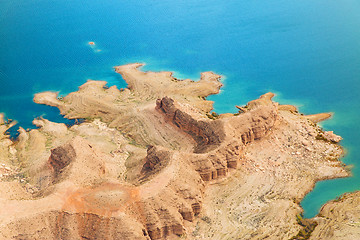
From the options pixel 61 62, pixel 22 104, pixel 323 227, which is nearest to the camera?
pixel 323 227

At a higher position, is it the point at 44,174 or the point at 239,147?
the point at 239,147

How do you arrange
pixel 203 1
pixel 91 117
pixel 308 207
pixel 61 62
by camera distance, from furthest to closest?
pixel 203 1
pixel 61 62
pixel 91 117
pixel 308 207

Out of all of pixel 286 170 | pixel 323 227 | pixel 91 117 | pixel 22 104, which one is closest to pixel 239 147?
pixel 286 170

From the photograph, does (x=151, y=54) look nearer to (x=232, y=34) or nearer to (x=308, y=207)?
(x=232, y=34)

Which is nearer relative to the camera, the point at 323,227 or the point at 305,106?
the point at 323,227

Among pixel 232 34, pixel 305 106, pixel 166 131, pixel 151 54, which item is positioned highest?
pixel 232 34

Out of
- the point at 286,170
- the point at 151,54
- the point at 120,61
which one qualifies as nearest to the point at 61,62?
the point at 120,61

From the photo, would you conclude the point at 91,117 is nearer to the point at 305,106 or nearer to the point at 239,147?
the point at 239,147
